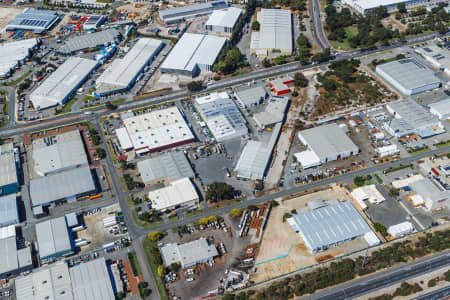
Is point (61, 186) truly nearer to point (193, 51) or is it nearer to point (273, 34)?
point (193, 51)

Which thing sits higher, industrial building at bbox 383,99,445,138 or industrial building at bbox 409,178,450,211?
industrial building at bbox 383,99,445,138

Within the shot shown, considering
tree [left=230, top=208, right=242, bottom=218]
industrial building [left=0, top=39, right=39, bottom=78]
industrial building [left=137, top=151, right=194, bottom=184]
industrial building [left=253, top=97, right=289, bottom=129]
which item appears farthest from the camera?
industrial building [left=0, top=39, right=39, bottom=78]

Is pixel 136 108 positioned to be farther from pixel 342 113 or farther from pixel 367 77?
pixel 367 77

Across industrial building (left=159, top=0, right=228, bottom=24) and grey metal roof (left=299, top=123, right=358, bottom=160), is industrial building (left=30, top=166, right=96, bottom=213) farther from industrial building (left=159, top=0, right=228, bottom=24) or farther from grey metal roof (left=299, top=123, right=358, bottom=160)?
industrial building (left=159, top=0, right=228, bottom=24)

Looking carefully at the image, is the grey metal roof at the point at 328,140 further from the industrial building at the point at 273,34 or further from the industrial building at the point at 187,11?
the industrial building at the point at 187,11

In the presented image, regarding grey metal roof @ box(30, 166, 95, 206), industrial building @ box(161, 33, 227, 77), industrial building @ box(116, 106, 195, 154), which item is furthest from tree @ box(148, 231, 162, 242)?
industrial building @ box(161, 33, 227, 77)

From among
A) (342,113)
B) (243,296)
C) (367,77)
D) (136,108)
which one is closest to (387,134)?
(342,113)
